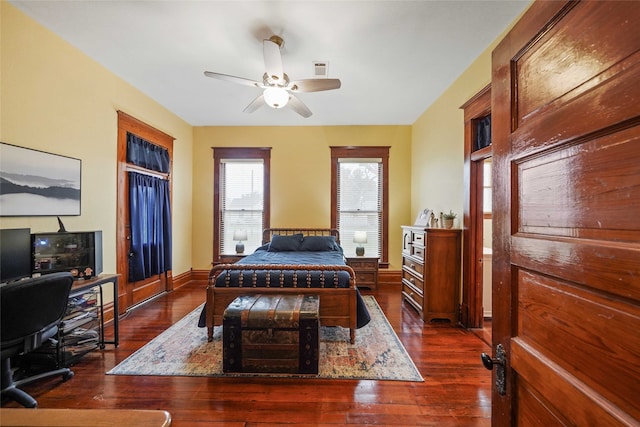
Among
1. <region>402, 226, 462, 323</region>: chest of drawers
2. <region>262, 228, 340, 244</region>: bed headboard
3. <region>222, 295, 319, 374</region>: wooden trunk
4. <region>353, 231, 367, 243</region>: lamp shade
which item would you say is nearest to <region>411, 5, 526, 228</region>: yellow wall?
<region>402, 226, 462, 323</region>: chest of drawers

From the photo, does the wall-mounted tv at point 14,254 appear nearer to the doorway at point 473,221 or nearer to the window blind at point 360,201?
the window blind at point 360,201

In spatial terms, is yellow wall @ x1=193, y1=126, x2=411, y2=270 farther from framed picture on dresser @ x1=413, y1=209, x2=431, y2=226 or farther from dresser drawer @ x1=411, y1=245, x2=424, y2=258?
dresser drawer @ x1=411, y1=245, x2=424, y2=258

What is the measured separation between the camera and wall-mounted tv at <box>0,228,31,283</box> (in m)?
2.05

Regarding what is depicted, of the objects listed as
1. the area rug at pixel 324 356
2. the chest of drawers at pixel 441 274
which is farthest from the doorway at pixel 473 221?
the area rug at pixel 324 356

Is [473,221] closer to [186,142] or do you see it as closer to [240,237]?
[240,237]

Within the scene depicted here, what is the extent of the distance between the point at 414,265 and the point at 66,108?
4.50m

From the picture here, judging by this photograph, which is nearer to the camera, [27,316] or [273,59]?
[27,316]

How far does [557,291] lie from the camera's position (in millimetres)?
708

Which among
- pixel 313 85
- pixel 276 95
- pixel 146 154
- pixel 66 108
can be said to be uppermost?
pixel 313 85

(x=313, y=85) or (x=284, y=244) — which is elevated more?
(x=313, y=85)

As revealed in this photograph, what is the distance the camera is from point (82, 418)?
651 mm

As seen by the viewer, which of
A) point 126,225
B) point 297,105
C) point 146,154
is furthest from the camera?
point 146,154

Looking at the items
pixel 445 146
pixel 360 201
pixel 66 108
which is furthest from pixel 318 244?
pixel 66 108

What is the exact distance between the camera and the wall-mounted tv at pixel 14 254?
2.05 m
